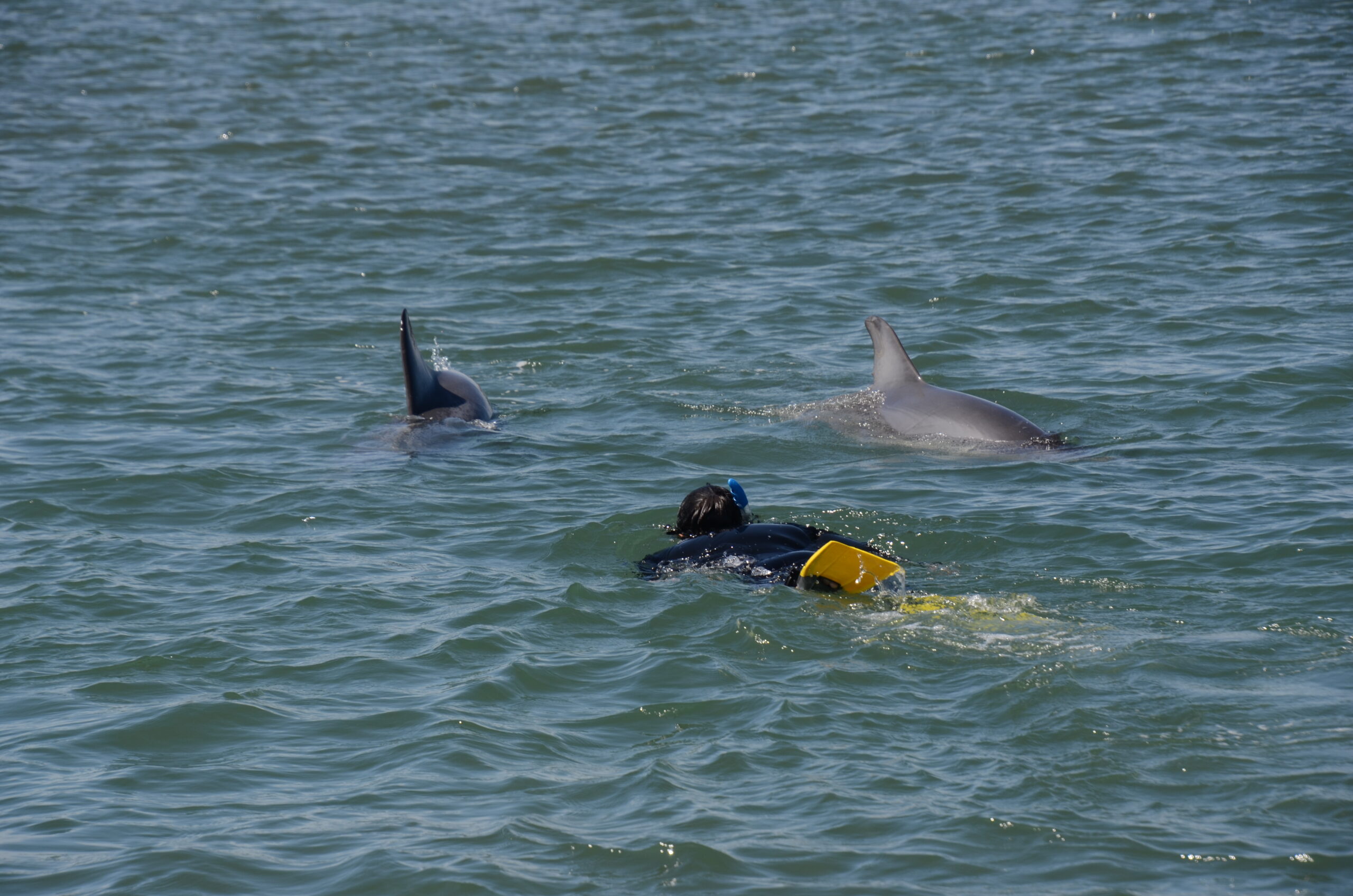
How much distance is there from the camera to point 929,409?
1128cm

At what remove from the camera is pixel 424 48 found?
27953mm

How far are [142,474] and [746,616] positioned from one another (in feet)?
17.3

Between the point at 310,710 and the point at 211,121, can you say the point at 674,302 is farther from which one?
the point at 211,121

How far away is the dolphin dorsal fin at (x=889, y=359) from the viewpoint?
1157 centimetres

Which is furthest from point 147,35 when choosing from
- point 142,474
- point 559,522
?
point 559,522

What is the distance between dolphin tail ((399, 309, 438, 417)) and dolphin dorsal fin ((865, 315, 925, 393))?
357 centimetres

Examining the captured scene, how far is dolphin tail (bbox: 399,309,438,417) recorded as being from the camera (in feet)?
37.5

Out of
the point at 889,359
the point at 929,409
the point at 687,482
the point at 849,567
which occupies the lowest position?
the point at 687,482

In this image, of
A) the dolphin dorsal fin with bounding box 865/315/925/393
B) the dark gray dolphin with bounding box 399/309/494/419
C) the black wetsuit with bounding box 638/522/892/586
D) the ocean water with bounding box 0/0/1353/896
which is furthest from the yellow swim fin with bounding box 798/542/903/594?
the dark gray dolphin with bounding box 399/309/494/419

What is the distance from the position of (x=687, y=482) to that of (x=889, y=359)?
2191 millimetres

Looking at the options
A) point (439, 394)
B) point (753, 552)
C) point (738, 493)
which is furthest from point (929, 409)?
point (439, 394)

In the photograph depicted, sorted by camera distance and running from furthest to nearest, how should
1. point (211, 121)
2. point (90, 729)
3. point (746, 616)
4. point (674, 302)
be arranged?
point (211, 121), point (674, 302), point (746, 616), point (90, 729)

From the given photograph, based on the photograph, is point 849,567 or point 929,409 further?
point 929,409

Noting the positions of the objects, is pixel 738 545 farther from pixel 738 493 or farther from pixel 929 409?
pixel 929 409
